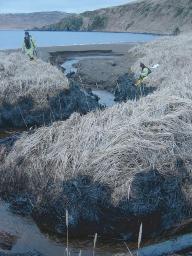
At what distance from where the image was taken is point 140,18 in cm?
10588

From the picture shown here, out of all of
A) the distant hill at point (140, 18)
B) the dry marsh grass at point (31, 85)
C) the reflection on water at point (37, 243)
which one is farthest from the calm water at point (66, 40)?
the reflection on water at point (37, 243)

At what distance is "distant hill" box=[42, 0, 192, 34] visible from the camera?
90688 millimetres

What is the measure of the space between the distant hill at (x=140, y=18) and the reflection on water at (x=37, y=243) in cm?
7092

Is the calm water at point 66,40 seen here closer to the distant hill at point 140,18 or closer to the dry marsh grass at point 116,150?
the distant hill at point 140,18

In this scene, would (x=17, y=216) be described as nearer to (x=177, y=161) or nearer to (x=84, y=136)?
(x=84, y=136)

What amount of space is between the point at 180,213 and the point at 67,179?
1892 millimetres

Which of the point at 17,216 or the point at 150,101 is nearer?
the point at 17,216

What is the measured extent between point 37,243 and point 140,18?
102 metres

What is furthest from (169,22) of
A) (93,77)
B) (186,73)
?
(186,73)

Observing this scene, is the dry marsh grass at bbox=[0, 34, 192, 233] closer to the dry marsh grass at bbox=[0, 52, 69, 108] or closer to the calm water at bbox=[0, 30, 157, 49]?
the dry marsh grass at bbox=[0, 52, 69, 108]

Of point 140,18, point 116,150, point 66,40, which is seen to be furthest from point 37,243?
point 140,18

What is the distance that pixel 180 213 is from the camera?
26.6 feet

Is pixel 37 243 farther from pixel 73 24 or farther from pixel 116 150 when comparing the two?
pixel 73 24

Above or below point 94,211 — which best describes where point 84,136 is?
above
